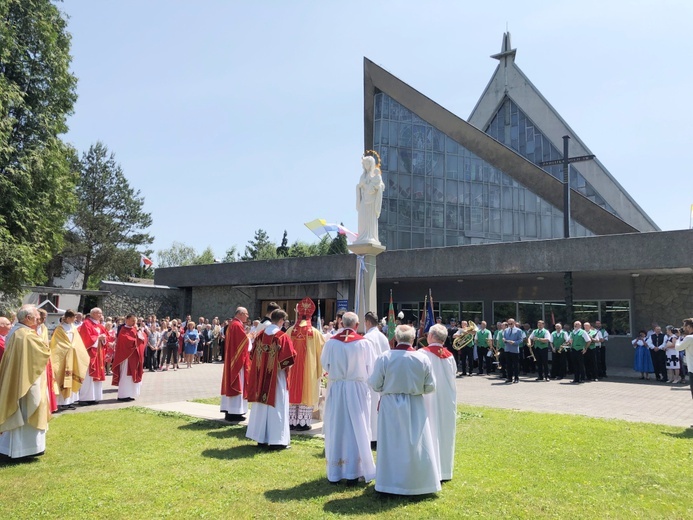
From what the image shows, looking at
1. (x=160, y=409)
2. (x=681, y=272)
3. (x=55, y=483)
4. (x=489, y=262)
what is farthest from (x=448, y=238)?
(x=55, y=483)

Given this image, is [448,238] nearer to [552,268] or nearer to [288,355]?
[552,268]

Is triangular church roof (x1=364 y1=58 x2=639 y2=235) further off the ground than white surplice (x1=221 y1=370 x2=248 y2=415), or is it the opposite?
triangular church roof (x1=364 y1=58 x2=639 y2=235)

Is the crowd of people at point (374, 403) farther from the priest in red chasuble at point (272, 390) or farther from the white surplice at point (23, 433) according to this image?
the white surplice at point (23, 433)

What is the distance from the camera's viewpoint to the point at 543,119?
144 ft

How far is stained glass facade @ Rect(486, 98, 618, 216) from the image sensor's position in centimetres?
4353

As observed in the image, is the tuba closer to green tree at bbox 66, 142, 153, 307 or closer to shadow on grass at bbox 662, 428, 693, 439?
shadow on grass at bbox 662, 428, 693, 439

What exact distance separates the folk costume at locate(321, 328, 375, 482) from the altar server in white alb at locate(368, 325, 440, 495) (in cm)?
64

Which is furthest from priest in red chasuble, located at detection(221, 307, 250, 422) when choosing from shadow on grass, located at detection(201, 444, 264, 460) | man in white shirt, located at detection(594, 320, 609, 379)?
man in white shirt, located at detection(594, 320, 609, 379)

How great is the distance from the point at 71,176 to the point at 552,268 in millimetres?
21010

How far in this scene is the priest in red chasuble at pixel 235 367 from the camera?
9602 millimetres

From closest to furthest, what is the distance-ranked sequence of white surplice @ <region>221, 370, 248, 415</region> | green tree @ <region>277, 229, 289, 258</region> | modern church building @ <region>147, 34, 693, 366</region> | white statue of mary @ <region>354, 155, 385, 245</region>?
white surplice @ <region>221, 370, 248, 415</region>
white statue of mary @ <region>354, 155, 385, 245</region>
modern church building @ <region>147, 34, 693, 366</region>
green tree @ <region>277, 229, 289, 258</region>

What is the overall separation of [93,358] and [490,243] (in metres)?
16.6

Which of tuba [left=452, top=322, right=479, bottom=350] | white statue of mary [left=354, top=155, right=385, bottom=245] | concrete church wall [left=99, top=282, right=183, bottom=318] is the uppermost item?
white statue of mary [left=354, top=155, right=385, bottom=245]

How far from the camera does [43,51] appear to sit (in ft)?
73.6
